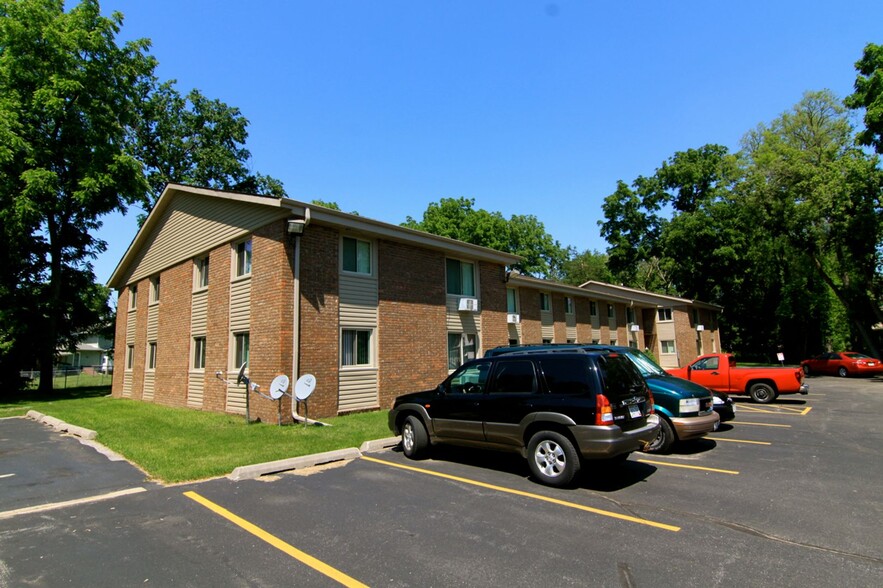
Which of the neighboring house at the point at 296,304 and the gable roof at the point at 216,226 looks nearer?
the neighboring house at the point at 296,304

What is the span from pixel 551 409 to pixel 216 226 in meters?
13.8

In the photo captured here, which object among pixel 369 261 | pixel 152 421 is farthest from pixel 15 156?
pixel 369 261

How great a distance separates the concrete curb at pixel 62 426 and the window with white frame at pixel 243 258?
18.4 feet

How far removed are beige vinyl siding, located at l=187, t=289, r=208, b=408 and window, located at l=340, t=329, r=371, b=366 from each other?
18.5 ft

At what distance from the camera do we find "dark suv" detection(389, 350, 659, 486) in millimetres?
6152

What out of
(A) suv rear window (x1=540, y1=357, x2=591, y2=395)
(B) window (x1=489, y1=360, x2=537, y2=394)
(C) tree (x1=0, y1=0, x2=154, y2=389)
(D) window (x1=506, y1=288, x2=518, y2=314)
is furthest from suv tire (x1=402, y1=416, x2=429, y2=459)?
(C) tree (x1=0, y1=0, x2=154, y2=389)

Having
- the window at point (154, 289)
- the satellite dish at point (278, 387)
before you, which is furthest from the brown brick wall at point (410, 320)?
the window at point (154, 289)

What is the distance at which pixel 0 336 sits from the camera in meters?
23.6

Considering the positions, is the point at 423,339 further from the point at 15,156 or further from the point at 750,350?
the point at 750,350

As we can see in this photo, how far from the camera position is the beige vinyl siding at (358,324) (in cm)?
1359

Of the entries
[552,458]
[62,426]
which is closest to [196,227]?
[62,426]

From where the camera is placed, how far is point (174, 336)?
18172 millimetres

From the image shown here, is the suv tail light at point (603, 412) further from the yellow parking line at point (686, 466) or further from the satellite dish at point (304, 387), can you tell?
the satellite dish at point (304, 387)

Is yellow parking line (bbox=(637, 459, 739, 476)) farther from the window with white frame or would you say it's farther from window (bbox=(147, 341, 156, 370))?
window (bbox=(147, 341, 156, 370))
